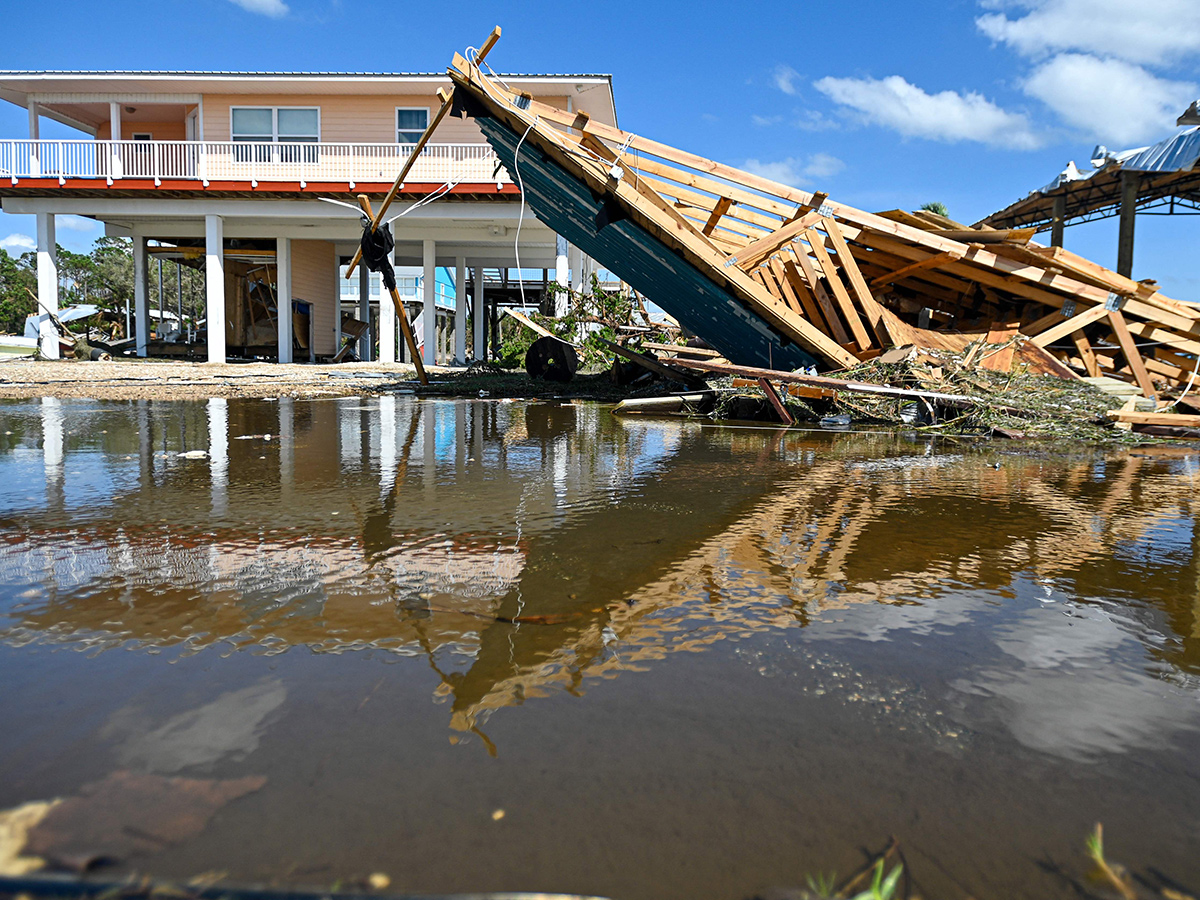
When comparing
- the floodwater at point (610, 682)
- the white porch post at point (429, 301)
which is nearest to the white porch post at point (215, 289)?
the white porch post at point (429, 301)

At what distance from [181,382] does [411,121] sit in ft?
36.8

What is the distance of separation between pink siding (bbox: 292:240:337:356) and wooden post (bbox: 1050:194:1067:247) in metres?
19.8

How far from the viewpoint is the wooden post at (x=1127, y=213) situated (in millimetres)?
16562

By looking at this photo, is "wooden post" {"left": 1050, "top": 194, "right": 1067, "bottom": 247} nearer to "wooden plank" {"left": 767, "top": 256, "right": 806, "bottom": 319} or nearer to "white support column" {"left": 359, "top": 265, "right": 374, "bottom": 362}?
"wooden plank" {"left": 767, "top": 256, "right": 806, "bottom": 319}

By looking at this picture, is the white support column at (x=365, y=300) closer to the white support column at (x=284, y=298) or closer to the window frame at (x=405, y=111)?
the white support column at (x=284, y=298)

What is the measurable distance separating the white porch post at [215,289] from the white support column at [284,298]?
1.41 m

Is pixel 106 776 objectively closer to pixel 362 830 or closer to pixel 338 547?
pixel 362 830

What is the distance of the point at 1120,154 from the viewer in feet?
52.2

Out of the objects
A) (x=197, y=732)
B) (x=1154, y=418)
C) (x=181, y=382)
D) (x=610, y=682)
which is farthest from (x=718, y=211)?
(x=197, y=732)

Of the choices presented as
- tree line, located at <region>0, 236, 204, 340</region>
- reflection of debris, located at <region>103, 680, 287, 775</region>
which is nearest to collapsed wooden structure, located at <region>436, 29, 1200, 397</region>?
reflection of debris, located at <region>103, 680, 287, 775</region>

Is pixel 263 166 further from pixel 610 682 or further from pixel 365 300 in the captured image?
pixel 610 682

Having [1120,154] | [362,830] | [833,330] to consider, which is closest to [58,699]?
[362,830]

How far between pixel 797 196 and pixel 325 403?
235 inches

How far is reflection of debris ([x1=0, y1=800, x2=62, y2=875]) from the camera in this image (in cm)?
111
